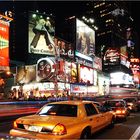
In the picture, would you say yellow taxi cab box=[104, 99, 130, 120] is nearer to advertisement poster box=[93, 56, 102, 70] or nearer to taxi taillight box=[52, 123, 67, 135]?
taxi taillight box=[52, 123, 67, 135]

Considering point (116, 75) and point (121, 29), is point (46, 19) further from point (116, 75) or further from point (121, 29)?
point (121, 29)

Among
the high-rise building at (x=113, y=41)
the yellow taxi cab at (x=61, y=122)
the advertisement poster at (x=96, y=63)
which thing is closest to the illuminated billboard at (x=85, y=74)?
the advertisement poster at (x=96, y=63)

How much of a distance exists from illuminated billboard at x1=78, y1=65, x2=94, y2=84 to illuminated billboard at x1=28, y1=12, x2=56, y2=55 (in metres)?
11.5

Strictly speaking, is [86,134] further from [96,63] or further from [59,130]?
[96,63]

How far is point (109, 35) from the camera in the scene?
17025 cm

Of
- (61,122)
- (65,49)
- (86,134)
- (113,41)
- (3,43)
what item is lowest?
(86,134)

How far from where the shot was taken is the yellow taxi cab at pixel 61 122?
8938mm

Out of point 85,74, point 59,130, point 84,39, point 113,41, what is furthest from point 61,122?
point 113,41

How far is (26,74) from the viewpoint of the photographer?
65.9 m

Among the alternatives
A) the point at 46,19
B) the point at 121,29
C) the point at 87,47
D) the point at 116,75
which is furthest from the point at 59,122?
the point at 121,29

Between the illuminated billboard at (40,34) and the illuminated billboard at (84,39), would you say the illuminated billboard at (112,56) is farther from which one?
the illuminated billboard at (40,34)

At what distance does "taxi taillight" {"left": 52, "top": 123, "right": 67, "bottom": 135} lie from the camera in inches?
349

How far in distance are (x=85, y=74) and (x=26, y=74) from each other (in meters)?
19.2

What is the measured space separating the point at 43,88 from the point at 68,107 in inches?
2082
